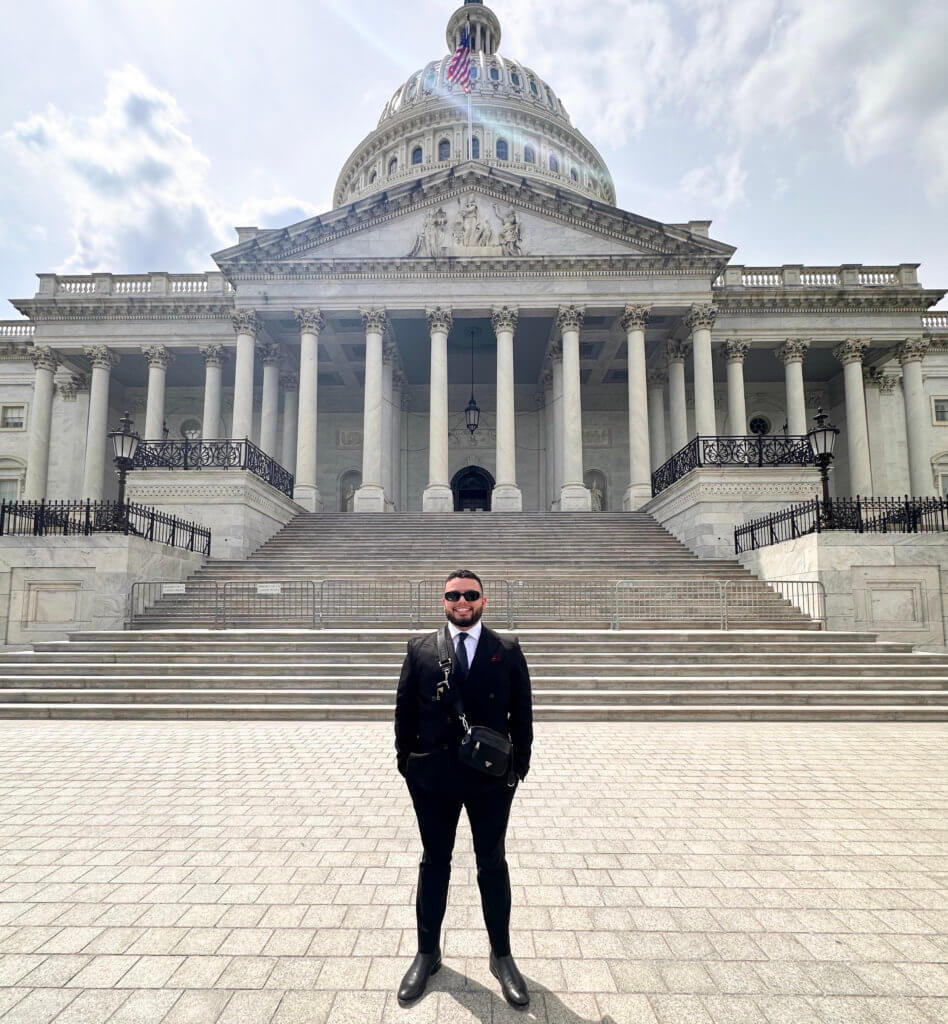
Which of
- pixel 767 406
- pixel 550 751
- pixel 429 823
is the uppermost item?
pixel 767 406

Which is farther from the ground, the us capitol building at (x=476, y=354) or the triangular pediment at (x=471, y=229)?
the triangular pediment at (x=471, y=229)

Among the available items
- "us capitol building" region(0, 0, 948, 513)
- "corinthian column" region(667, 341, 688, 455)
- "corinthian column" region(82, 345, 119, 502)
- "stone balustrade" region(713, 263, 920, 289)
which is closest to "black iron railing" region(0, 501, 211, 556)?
"us capitol building" region(0, 0, 948, 513)

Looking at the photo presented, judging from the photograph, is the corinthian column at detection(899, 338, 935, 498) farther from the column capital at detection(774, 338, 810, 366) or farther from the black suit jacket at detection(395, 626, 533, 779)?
the black suit jacket at detection(395, 626, 533, 779)

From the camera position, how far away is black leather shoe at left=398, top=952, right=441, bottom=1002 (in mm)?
3086

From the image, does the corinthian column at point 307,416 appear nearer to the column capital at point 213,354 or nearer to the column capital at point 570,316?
the column capital at point 213,354

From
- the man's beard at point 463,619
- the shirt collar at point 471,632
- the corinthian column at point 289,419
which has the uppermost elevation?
the corinthian column at point 289,419

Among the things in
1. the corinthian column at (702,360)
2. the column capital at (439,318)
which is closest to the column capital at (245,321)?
the column capital at (439,318)

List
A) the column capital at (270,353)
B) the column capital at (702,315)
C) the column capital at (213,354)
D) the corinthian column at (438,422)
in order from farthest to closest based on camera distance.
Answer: the column capital at (213,354), the column capital at (270,353), the column capital at (702,315), the corinthian column at (438,422)

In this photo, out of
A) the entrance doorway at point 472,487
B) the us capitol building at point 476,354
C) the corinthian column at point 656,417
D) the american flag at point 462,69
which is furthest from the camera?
the entrance doorway at point 472,487

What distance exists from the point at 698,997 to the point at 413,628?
10.3 meters

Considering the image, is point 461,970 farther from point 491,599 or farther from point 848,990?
point 491,599

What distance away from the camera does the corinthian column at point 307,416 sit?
27164mm

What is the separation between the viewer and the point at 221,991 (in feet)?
10.4

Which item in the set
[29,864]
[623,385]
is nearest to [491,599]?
[29,864]
